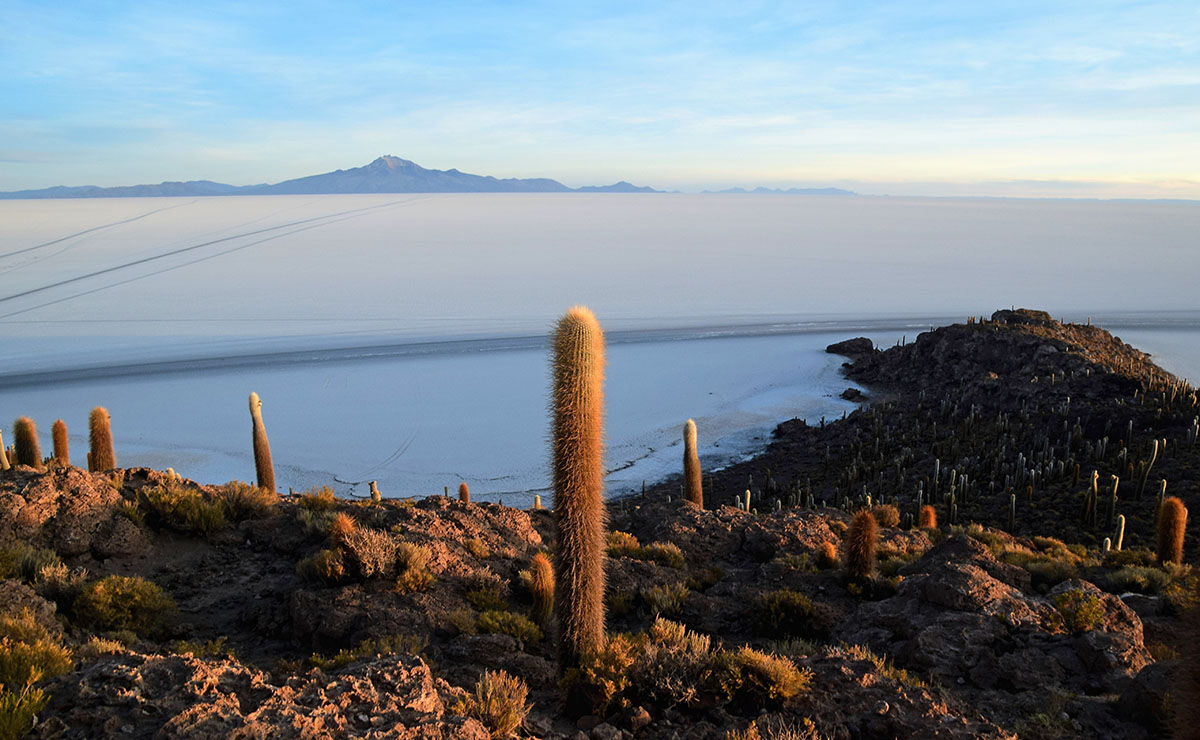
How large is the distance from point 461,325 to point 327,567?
34.9 meters

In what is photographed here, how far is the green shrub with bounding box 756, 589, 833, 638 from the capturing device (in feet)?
24.9

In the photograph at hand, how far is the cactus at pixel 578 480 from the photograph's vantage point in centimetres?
587

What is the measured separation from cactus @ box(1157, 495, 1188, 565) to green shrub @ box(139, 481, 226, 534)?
1153cm

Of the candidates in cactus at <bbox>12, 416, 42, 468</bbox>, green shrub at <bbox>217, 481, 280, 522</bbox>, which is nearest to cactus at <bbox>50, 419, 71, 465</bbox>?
cactus at <bbox>12, 416, 42, 468</bbox>

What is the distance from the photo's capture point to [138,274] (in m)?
59.0

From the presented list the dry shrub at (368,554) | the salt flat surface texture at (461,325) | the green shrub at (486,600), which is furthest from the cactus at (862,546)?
the salt flat surface texture at (461,325)

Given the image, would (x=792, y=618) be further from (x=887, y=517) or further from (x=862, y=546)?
(x=887, y=517)

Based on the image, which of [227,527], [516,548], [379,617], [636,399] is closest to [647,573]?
[516,548]

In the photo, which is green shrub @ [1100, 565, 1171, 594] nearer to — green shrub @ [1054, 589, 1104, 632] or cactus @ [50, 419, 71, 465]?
green shrub @ [1054, 589, 1104, 632]

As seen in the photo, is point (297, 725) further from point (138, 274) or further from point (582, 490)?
point (138, 274)

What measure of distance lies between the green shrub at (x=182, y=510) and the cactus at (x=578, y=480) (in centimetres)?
534

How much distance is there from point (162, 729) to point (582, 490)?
3015mm

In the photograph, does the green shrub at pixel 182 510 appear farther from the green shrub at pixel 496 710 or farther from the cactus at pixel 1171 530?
the cactus at pixel 1171 530

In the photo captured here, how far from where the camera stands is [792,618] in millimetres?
7656
